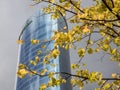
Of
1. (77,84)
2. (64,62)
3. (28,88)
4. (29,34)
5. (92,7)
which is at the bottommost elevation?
(77,84)

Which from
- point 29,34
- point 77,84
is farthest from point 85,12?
point 29,34

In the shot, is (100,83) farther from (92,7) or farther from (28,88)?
(28,88)

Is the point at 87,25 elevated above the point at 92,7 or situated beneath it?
situated beneath

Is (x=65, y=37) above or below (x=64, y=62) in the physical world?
below

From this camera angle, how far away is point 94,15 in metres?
6.10

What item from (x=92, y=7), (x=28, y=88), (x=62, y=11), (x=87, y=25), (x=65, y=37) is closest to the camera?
(x=65, y=37)

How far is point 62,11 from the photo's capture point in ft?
24.3

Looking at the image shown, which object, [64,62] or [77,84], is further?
[64,62]

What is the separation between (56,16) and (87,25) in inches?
51.1

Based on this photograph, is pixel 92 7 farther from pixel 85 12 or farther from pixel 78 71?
pixel 78 71

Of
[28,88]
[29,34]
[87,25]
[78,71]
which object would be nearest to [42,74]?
[78,71]

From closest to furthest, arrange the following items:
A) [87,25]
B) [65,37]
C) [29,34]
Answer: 1. [65,37]
2. [87,25]
3. [29,34]

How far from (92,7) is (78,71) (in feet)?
4.65

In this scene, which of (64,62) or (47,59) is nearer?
→ (47,59)
